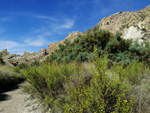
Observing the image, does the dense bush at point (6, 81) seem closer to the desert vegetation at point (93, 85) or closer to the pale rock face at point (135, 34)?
the desert vegetation at point (93, 85)

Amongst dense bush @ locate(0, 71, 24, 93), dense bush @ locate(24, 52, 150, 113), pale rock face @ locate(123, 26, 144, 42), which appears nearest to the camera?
dense bush @ locate(24, 52, 150, 113)

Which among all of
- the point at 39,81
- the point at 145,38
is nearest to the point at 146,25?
the point at 145,38

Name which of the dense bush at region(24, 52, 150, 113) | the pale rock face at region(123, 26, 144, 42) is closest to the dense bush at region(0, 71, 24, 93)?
the dense bush at region(24, 52, 150, 113)

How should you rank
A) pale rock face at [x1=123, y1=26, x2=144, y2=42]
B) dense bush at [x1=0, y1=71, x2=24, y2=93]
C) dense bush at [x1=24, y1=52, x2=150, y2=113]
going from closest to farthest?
dense bush at [x1=24, y1=52, x2=150, y2=113]
dense bush at [x1=0, y1=71, x2=24, y2=93]
pale rock face at [x1=123, y1=26, x2=144, y2=42]

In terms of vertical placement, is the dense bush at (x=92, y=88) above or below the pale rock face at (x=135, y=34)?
below

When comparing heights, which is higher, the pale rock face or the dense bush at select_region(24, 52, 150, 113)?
the pale rock face

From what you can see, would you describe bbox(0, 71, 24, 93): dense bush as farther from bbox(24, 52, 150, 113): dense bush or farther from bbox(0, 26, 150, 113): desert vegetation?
bbox(24, 52, 150, 113): dense bush

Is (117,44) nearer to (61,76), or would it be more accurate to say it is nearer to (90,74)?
(90,74)

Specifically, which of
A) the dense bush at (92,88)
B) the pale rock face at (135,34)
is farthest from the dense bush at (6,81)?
the pale rock face at (135,34)

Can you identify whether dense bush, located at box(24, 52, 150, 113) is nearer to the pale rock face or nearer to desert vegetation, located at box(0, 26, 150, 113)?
desert vegetation, located at box(0, 26, 150, 113)

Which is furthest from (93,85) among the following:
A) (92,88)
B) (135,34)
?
(135,34)

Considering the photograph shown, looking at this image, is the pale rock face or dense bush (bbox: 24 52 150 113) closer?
dense bush (bbox: 24 52 150 113)

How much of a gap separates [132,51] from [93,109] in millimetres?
8956

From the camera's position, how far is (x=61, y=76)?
11.7 ft
